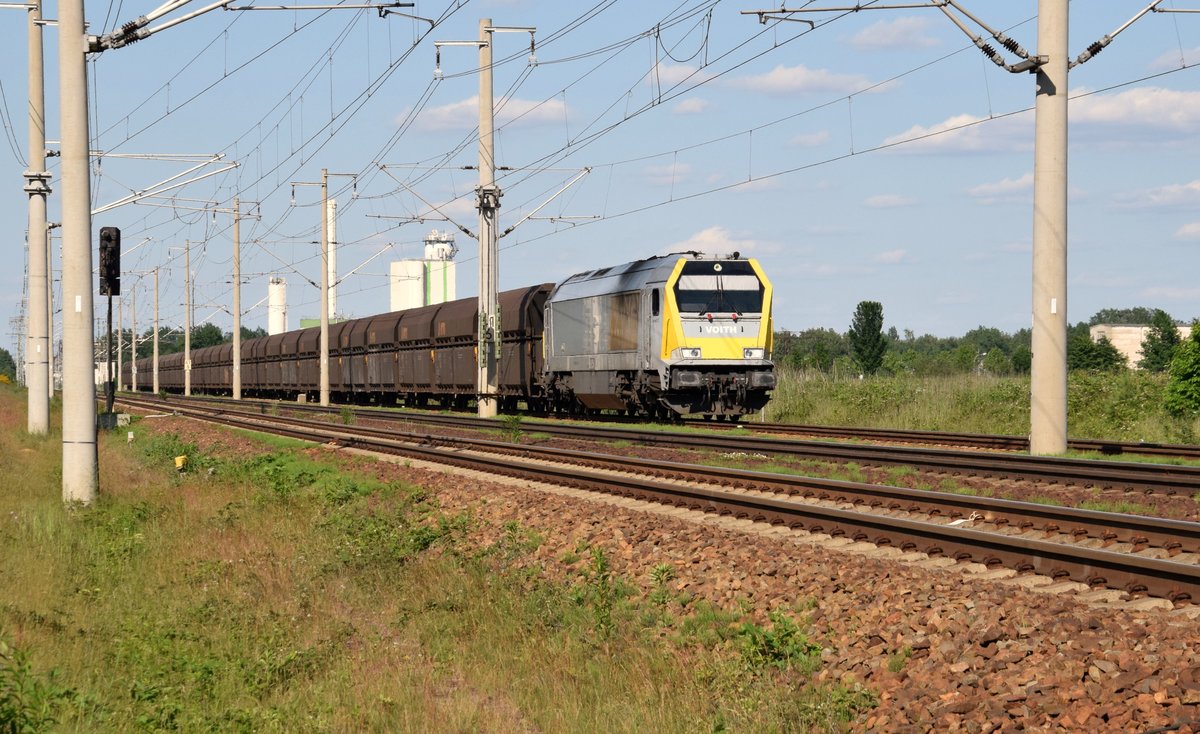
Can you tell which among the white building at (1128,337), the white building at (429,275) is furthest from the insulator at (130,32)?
the white building at (1128,337)

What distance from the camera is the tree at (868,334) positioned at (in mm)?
133125

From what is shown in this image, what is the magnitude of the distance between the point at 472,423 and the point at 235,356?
33683 millimetres

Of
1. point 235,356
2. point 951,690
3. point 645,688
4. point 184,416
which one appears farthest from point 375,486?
point 235,356

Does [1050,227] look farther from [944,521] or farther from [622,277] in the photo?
[622,277]

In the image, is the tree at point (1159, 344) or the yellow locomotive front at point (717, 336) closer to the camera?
the yellow locomotive front at point (717, 336)

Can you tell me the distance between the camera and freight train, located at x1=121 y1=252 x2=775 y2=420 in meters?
28.0

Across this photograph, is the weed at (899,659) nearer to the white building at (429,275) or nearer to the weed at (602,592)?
the weed at (602,592)

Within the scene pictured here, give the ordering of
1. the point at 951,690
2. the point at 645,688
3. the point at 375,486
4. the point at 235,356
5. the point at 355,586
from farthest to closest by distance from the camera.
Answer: the point at 235,356, the point at 375,486, the point at 355,586, the point at 645,688, the point at 951,690

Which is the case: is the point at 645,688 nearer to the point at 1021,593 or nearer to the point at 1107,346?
the point at 1021,593

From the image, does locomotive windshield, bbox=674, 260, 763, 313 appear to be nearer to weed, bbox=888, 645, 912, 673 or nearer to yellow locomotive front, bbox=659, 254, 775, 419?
yellow locomotive front, bbox=659, 254, 775, 419

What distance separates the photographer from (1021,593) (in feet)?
27.4

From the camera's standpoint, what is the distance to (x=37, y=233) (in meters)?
29.1

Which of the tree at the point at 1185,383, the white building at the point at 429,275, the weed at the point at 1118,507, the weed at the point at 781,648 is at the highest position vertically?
the white building at the point at 429,275

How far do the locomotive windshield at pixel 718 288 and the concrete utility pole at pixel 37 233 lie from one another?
1459 centimetres
